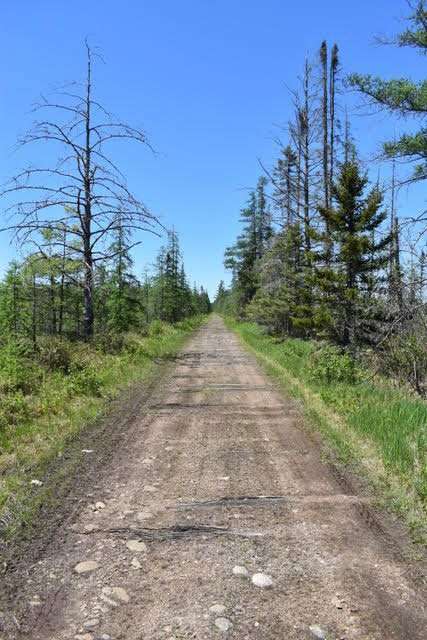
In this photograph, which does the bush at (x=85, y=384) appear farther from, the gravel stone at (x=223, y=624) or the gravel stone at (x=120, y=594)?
the gravel stone at (x=223, y=624)

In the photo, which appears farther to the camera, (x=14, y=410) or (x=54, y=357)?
(x=54, y=357)

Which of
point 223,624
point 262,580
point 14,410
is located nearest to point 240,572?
point 262,580

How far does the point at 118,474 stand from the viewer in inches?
214

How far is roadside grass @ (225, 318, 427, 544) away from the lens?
15.9ft

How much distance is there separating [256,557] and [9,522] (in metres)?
2.12

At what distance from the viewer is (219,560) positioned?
11.9 feet

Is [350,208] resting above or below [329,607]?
above

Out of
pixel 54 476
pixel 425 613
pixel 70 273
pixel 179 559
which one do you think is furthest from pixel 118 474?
pixel 70 273

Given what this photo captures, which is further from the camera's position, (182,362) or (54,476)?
(182,362)

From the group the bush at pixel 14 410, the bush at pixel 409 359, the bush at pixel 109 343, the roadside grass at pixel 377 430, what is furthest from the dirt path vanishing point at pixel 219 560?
the bush at pixel 109 343

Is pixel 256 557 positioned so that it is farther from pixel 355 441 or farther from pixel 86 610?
pixel 355 441

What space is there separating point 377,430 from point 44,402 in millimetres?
Answer: 5293

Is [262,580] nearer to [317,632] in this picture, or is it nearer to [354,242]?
[317,632]

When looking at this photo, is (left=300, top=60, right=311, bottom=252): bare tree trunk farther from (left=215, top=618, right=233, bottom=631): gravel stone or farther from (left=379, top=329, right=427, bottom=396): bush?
(left=215, top=618, right=233, bottom=631): gravel stone
